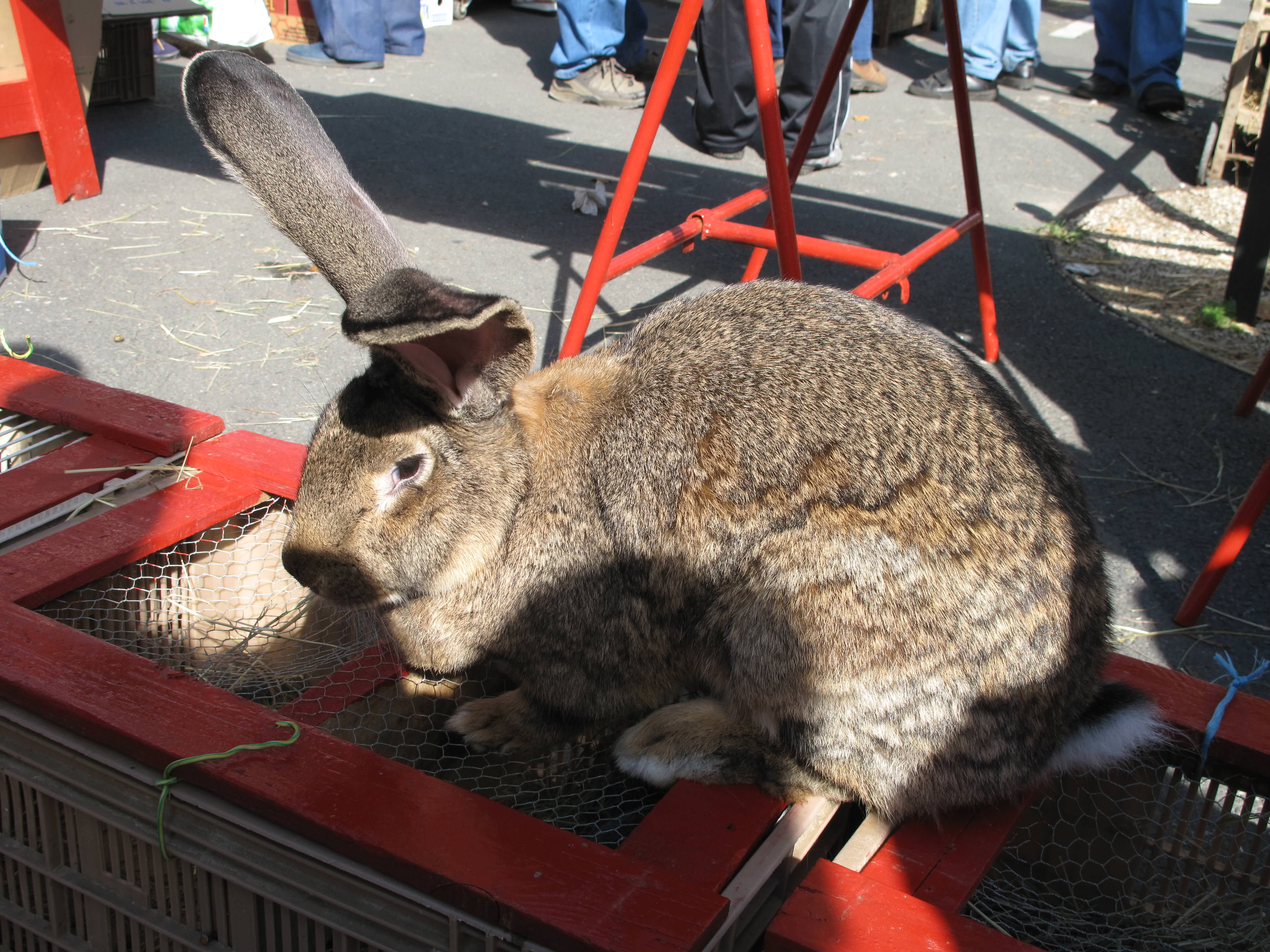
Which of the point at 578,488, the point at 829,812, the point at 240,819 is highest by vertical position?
the point at 578,488

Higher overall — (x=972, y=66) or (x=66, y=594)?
(x=972, y=66)

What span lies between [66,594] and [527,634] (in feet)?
3.29

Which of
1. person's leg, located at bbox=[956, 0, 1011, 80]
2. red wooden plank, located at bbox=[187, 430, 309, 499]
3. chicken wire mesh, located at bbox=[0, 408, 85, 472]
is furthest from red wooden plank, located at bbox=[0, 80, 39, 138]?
person's leg, located at bbox=[956, 0, 1011, 80]

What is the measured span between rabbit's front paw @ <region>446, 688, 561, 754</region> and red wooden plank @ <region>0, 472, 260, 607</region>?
2.66 ft

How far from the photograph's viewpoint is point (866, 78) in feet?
28.2

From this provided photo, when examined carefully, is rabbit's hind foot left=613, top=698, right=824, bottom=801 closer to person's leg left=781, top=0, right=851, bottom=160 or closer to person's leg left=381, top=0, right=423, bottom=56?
person's leg left=781, top=0, right=851, bottom=160

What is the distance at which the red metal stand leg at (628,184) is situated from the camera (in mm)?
3146

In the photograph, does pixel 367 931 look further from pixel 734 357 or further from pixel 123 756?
pixel 734 357

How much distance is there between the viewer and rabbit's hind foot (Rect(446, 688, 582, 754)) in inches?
82.9

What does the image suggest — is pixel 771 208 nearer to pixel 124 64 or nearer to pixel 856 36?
pixel 856 36

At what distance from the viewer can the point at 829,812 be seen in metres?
1.92

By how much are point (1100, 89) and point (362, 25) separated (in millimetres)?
6005

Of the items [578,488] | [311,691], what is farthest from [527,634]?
[311,691]

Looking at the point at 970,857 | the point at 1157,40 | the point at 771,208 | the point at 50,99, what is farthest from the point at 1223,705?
the point at 1157,40
